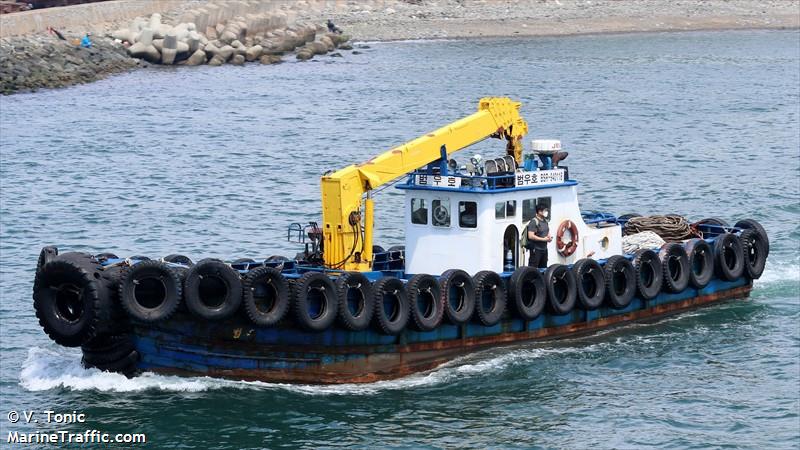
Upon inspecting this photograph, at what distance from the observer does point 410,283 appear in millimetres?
22375

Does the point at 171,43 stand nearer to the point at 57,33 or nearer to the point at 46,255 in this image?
the point at 57,33

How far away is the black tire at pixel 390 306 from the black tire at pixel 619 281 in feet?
14.1

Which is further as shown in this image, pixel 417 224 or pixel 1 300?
pixel 1 300

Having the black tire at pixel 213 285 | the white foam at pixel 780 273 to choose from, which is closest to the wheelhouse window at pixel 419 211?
the black tire at pixel 213 285

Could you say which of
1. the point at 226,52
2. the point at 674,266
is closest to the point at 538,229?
the point at 674,266

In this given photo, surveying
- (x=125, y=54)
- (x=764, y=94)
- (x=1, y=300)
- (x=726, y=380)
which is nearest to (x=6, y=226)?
(x=1, y=300)

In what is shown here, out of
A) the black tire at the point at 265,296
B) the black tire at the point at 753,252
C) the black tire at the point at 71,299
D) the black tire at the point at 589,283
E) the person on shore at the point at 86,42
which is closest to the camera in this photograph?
the black tire at the point at 71,299

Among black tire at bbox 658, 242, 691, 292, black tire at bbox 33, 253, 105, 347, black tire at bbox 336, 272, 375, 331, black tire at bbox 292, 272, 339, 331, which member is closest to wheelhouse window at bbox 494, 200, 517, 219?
black tire at bbox 336, 272, 375, 331

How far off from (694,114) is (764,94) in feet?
24.1

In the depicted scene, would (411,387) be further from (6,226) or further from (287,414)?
(6,226)

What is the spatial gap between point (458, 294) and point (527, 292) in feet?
4.79

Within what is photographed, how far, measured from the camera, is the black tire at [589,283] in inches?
958

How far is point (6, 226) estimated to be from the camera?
3594 cm

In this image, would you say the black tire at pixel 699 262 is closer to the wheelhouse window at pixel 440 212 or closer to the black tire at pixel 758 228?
the black tire at pixel 758 228
